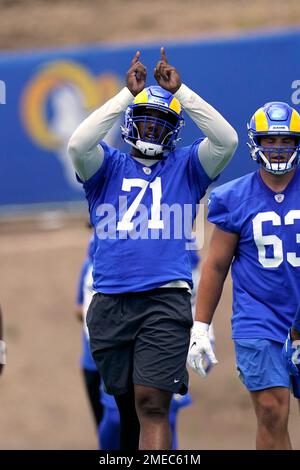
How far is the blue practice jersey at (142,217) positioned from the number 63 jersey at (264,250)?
0.21 m

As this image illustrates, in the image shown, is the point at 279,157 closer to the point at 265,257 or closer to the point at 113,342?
the point at 265,257

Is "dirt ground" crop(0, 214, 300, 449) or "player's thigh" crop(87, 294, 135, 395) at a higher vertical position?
"player's thigh" crop(87, 294, 135, 395)

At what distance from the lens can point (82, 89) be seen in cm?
1389

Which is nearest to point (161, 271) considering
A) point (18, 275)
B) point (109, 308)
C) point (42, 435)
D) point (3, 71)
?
point (109, 308)

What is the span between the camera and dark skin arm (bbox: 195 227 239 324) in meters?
6.40

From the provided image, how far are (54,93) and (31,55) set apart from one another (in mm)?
533

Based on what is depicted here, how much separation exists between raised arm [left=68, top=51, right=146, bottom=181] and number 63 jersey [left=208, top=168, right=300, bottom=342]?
2.28ft

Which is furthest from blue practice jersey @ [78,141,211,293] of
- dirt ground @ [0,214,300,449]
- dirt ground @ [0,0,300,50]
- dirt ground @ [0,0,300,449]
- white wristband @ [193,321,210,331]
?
dirt ground @ [0,0,300,50]

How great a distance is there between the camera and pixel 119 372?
20.4 ft

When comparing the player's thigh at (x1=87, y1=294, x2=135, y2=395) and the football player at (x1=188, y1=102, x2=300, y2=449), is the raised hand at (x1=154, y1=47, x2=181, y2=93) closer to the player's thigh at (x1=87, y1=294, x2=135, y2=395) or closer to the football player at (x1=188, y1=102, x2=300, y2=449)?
the football player at (x1=188, y1=102, x2=300, y2=449)

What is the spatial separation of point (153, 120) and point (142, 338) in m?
1.17

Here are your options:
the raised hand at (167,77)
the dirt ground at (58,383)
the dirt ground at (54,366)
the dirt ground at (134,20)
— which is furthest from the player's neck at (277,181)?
the dirt ground at (134,20)

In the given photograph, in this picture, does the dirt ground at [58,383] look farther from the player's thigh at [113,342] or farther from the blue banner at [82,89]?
the player's thigh at [113,342]

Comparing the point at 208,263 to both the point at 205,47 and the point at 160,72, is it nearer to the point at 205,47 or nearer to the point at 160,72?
the point at 160,72
